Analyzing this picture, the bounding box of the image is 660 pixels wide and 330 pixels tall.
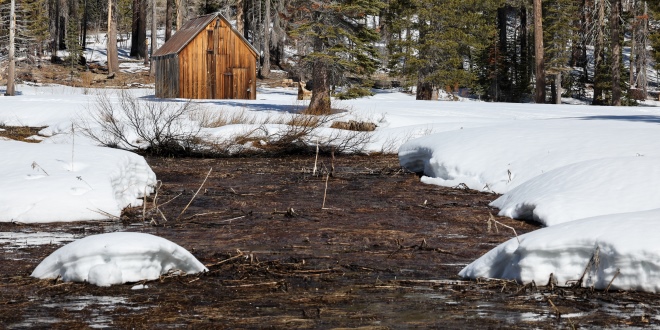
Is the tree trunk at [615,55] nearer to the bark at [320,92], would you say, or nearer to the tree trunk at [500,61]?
the tree trunk at [500,61]

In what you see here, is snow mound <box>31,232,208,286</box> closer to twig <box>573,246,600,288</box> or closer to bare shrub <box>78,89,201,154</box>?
twig <box>573,246,600,288</box>

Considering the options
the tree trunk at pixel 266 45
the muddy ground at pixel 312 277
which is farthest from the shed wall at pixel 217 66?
the muddy ground at pixel 312 277

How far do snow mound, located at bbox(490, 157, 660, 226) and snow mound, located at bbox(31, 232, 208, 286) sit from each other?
4.88m

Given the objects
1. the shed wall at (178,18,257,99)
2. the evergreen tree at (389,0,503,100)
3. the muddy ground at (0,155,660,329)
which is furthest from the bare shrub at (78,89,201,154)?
the evergreen tree at (389,0,503,100)

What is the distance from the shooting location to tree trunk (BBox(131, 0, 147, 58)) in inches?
2136

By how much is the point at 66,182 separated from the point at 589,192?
665 centimetres

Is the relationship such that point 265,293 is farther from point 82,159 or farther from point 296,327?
point 82,159

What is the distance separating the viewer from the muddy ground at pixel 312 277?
231 inches

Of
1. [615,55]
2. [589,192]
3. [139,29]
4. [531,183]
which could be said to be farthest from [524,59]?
[589,192]

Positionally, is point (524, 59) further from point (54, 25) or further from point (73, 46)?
point (54, 25)

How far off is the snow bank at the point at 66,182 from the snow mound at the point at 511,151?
5045 millimetres

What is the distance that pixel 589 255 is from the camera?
677 centimetres

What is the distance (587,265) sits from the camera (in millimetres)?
6613

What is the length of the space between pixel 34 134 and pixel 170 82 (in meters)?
17.4
